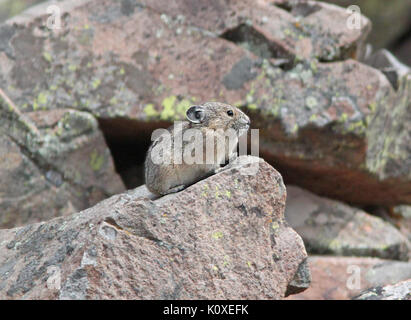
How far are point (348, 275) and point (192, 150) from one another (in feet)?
13.0

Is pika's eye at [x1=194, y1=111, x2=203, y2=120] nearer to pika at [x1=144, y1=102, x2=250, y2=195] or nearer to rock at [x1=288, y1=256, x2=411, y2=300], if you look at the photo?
pika at [x1=144, y1=102, x2=250, y2=195]

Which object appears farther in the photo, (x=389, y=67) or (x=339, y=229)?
(x=389, y=67)

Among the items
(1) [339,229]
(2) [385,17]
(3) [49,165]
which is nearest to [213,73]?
(3) [49,165]

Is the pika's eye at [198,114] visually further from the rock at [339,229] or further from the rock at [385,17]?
the rock at [385,17]

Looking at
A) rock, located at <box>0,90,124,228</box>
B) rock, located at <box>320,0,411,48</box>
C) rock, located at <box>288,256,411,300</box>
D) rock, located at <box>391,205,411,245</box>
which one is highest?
rock, located at <box>0,90,124,228</box>

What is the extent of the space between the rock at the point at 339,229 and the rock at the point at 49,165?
332 cm

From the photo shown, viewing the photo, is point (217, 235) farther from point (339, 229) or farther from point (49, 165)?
point (339, 229)

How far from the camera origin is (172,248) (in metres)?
5.30

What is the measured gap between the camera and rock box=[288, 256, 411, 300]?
27.8 ft

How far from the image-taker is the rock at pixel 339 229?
32.9 ft

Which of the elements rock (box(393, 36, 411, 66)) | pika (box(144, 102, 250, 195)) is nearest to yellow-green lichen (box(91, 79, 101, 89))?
pika (box(144, 102, 250, 195))

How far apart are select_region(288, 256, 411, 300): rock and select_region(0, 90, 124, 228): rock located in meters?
3.46

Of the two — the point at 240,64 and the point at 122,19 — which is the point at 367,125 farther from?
the point at 122,19
